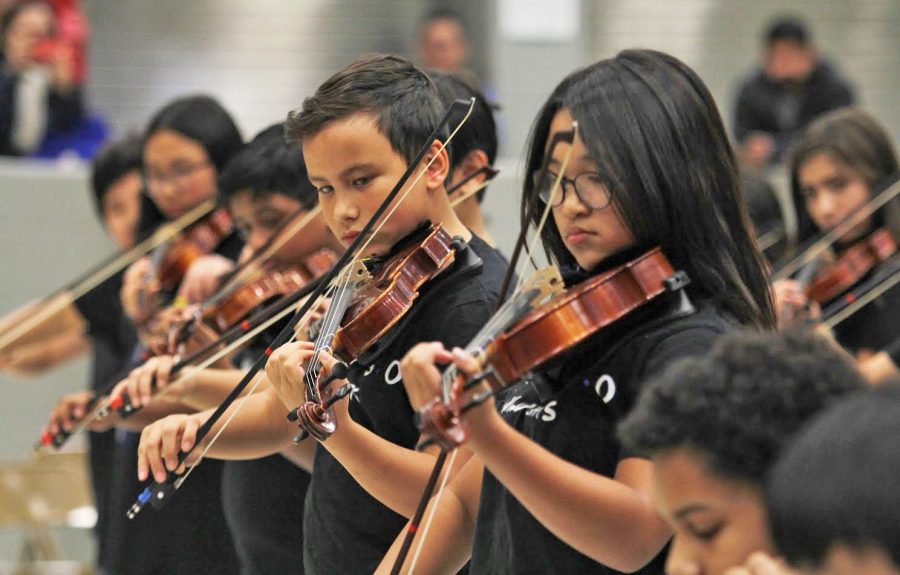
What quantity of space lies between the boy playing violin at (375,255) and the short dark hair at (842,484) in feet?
2.90

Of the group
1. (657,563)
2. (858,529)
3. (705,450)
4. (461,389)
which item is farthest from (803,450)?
(657,563)

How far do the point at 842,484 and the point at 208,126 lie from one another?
104 inches

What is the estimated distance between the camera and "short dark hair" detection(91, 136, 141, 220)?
14.1 feet

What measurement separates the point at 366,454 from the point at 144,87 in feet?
23.4

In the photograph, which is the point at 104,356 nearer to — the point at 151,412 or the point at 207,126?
the point at 207,126

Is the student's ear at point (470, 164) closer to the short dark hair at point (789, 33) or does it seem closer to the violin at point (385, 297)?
the violin at point (385, 297)

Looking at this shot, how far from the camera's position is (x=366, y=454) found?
6.59ft

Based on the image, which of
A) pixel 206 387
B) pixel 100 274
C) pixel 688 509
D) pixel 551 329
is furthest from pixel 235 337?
pixel 100 274

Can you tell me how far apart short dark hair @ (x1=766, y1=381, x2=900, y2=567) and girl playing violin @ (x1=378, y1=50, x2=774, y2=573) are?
44 centimetres

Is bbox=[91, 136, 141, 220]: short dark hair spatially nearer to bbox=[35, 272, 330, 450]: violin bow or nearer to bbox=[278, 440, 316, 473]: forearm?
bbox=[35, 272, 330, 450]: violin bow

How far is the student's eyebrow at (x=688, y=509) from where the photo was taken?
1.44 meters

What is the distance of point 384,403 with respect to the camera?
221 centimetres

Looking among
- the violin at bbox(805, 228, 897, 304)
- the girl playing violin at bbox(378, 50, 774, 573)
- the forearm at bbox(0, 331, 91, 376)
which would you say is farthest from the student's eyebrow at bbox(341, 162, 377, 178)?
the forearm at bbox(0, 331, 91, 376)

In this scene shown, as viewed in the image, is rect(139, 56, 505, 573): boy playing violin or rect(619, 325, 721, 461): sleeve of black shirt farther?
rect(139, 56, 505, 573): boy playing violin
